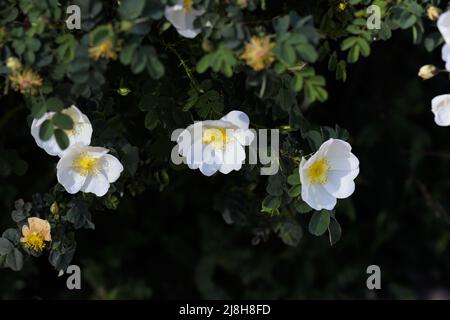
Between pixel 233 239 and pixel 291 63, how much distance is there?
1.30m

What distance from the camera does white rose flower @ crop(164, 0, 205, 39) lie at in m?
1.30

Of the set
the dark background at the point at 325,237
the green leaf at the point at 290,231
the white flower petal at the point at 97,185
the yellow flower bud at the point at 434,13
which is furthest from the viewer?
the dark background at the point at 325,237

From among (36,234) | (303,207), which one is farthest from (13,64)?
(303,207)

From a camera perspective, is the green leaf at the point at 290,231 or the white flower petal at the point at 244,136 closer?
the white flower petal at the point at 244,136

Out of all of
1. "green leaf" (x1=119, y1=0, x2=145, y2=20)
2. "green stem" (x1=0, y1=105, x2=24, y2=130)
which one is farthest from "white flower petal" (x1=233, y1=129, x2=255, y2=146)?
"green stem" (x1=0, y1=105, x2=24, y2=130)

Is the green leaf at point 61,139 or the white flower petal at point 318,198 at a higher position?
the green leaf at point 61,139

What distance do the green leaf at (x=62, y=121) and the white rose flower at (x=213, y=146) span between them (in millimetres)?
236

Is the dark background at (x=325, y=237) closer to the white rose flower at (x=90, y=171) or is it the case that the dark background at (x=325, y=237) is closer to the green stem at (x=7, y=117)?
the green stem at (x=7, y=117)

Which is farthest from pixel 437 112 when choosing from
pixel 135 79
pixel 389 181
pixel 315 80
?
pixel 389 181

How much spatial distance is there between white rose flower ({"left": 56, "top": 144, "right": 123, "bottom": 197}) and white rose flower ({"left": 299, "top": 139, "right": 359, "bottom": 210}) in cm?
37

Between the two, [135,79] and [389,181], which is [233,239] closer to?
[389,181]

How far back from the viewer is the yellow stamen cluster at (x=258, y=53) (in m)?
1.26

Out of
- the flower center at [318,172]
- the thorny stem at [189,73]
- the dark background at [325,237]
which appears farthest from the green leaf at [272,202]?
the dark background at [325,237]
